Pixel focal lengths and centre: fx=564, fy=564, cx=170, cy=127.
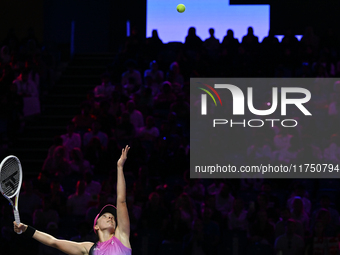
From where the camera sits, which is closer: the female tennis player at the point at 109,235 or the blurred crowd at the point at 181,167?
the female tennis player at the point at 109,235

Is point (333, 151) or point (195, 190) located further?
point (333, 151)

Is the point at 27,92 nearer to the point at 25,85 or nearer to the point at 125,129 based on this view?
the point at 25,85

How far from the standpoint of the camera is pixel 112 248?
373 cm

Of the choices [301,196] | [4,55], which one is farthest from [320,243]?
[4,55]

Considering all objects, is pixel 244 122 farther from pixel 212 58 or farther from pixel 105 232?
pixel 105 232

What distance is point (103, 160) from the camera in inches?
333

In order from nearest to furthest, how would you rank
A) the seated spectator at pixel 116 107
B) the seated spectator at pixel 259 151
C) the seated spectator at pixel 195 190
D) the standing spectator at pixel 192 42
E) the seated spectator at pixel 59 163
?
1. the seated spectator at pixel 195 190
2. the seated spectator at pixel 59 163
3. the seated spectator at pixel 259 151
4. the seated spectator at pixel 116 107
5. the standing spectator at pixel 192 42

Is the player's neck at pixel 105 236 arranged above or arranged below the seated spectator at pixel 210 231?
above

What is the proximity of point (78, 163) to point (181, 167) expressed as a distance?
5.10 ft

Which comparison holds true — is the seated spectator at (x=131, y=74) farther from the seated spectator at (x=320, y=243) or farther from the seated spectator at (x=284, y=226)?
the seated spectator at (x=320, y=243)

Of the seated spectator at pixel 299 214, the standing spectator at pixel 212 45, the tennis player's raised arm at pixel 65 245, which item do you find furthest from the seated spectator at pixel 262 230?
the standing spectator at pixel 212 45

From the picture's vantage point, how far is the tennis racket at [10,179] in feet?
12.3

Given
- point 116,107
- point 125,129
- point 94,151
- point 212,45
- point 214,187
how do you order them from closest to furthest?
point 214,187
point 94,151
point 125,129
point 116,107
point 212,45

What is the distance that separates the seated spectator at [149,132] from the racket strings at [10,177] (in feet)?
16.5
